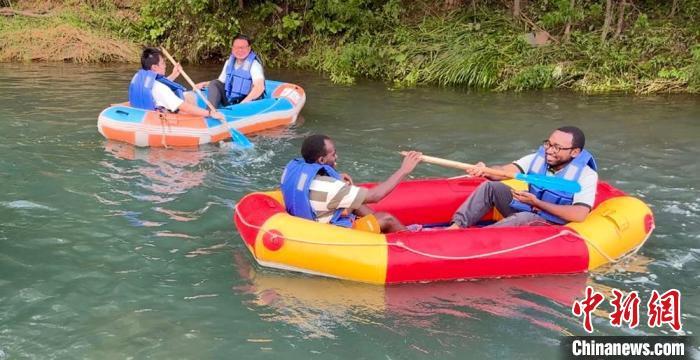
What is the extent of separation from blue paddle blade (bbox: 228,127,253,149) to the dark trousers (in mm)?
2992

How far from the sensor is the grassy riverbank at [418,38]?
404 inches

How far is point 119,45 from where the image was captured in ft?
42.2

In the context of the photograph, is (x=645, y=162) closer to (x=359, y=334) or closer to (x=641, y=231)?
(x=641, y=231)

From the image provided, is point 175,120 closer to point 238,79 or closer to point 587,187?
point 238,79

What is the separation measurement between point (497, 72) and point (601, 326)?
7100mm

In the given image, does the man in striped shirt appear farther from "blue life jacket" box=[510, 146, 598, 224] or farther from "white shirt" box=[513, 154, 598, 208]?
"white shirt" box=[513, 154, 598, 208]

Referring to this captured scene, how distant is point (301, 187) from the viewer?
4.28m

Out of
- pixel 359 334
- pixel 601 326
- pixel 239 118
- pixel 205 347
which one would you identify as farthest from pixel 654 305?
pixel 239 118

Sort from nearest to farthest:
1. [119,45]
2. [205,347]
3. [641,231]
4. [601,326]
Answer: [205,347] < [601,326] < [641,231] < [119,45]

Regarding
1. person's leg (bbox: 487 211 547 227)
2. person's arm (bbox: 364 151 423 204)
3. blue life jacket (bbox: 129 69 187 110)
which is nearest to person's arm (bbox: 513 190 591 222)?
person's leg (bbox: 487 211 547 227)

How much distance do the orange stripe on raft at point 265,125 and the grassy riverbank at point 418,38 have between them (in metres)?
2.99

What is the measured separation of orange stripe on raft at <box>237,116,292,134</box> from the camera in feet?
25.1

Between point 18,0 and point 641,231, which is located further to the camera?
point 18,0

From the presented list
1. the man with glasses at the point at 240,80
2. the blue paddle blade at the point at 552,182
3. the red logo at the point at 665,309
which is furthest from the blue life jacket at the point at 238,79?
the red logo at the point at 665,309
